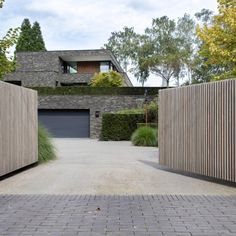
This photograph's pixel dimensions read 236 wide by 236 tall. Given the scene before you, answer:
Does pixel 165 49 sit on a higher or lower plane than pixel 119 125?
higher

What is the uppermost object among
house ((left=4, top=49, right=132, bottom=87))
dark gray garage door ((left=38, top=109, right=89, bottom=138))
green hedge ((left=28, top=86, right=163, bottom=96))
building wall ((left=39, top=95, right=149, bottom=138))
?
house ((left=4, top=49, right=132, bottom=87))

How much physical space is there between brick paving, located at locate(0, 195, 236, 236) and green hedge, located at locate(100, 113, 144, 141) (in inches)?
797

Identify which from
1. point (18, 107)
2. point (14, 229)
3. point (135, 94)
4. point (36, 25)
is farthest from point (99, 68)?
point (14, 229)

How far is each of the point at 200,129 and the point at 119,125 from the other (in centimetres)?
1839

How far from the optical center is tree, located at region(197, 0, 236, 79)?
13.7m

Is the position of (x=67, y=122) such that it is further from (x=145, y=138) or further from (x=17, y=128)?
(x=17, y=128)

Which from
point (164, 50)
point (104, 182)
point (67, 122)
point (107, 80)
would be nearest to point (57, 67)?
point (107, 80)

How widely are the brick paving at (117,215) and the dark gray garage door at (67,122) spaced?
2599 cm

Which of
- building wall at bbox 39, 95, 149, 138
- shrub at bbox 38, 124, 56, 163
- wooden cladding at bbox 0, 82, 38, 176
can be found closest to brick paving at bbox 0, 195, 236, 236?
wooden cladding at bbox 0, 82, 38, 176

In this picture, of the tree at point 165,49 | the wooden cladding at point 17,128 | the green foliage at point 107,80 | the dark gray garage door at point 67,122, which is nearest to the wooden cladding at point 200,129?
the wooden cladding at point 17,128

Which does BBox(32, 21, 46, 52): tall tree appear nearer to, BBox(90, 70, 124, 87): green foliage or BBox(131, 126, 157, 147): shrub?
BBox(90, 70, 124, 87): green foliage

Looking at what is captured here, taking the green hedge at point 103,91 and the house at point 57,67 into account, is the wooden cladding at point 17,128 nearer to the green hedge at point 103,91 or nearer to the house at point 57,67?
the green hedge at point 103,91

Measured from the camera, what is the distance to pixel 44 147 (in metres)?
14.0

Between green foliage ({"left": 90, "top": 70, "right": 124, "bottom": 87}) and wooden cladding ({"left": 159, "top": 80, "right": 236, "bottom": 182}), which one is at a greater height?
green foliage ({"left": 90, "top": 70, "right": 124, "bottom": 87})
